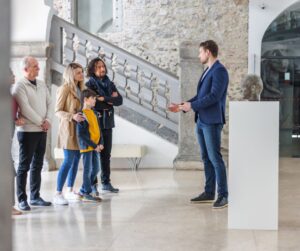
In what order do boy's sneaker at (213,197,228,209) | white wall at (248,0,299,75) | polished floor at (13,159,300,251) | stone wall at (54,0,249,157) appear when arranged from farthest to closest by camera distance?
stone wall at (54,0,249,157), white wall at (248,0,299,75), boy's sneaker at (213,197,228,209), polished floor at (13,159,300,251)

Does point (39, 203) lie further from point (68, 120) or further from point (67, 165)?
point (68, 120)

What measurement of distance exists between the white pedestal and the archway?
24.5 feet

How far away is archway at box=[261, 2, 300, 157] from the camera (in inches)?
436

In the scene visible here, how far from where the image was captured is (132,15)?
11.7 meters

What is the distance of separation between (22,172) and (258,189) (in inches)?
81.6

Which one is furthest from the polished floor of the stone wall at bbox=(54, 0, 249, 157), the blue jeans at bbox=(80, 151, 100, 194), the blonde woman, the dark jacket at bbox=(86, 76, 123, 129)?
the stone wall at bbox=(54, 0, 249, 157)

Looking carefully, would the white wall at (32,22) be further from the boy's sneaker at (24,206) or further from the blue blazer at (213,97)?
the blue blazer at (213,97)

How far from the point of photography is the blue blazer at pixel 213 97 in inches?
182

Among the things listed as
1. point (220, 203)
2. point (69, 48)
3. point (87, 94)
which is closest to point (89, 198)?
point (87, 94)

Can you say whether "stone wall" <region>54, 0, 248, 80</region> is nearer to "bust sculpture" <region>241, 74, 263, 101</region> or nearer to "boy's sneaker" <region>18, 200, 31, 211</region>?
"boy's sneaker" <region>18, 200, 31, 211</region>

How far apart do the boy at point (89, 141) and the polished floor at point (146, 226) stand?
19cm

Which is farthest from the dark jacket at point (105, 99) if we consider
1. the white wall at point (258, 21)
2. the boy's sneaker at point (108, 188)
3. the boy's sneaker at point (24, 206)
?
the white wall at point (258, 21)

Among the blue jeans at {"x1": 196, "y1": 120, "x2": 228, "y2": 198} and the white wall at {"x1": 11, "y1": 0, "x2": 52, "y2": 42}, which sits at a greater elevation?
the white wall at {"x1": 11, "y1": 0, "x2": 52, "y2": 42}

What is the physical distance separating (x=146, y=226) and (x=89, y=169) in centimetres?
122
